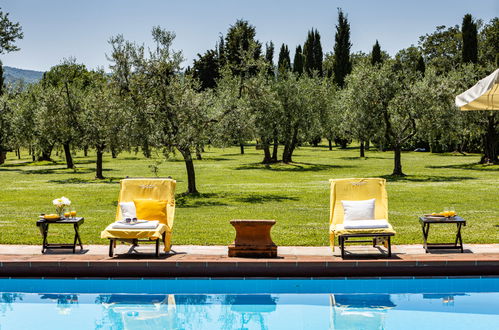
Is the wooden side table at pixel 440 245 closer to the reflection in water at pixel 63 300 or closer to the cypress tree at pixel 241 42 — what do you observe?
the reflection in water at pixel 63 300

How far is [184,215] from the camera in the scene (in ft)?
53.0

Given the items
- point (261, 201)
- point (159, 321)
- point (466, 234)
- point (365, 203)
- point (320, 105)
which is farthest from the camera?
point (320, 105)

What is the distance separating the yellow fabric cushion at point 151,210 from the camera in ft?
32.2

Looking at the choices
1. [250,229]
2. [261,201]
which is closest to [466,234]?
[250,229]

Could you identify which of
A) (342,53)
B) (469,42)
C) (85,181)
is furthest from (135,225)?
(342,53)

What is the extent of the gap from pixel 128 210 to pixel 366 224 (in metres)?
3.87

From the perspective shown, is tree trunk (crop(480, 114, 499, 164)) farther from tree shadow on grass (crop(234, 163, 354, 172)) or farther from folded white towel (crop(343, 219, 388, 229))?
folded white towel (crop(343, 219, 388, 229))

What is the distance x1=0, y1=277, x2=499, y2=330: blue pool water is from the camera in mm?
7625

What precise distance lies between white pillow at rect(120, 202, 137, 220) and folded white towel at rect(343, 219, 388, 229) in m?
3.45

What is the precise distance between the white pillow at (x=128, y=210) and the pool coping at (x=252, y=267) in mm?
969

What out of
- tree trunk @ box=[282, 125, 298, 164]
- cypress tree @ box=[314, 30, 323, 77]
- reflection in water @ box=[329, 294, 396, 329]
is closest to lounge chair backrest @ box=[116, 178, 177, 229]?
reflection in water @ box=[329, 294, 396, 329]

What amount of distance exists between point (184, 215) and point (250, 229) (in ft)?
23.4

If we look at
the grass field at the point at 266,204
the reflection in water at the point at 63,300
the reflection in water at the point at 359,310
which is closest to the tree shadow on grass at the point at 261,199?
the grass field at the point at 266,204

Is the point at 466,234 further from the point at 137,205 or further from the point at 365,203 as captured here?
the point at 137,205
